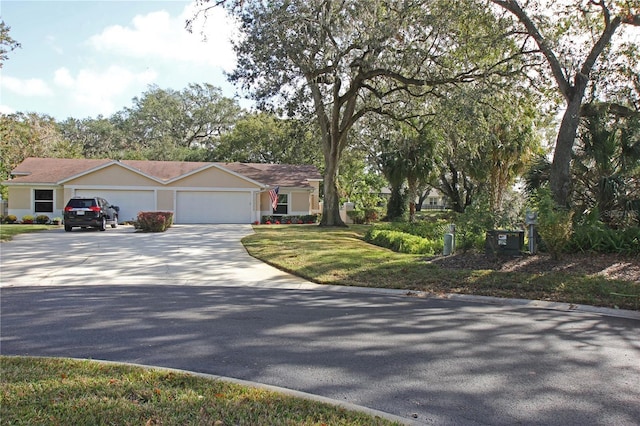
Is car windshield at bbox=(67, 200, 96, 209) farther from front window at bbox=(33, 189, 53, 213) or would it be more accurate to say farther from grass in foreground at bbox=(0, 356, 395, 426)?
grass in foreground at bbox=(0, 356, 395, 426)

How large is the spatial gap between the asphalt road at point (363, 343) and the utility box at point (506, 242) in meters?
3.59

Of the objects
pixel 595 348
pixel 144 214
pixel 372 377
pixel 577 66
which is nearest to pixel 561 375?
pixel 595 348

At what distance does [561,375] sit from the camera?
15.9 ft

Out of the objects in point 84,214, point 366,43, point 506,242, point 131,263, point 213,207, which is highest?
point 366,43

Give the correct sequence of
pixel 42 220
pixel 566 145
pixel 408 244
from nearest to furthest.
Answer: pixel 566 145
pixel 408 244
pixel 42 220

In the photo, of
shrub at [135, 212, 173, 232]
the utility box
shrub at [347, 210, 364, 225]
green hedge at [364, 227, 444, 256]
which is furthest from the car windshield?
the utility box

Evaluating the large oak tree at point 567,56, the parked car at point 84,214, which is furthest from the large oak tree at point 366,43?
the parked car at point 84,214

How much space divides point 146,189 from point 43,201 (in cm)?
672

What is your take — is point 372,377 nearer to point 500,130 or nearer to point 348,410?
point 348,410

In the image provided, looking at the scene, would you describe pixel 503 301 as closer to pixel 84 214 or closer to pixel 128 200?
pixel 84 214

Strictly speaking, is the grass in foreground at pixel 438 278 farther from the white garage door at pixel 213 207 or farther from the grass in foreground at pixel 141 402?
the white garage door at pixel 213 207

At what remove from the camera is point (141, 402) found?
387cm

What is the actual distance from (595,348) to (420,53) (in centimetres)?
1350

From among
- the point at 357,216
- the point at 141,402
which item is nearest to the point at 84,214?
the point at 357,216
